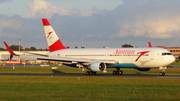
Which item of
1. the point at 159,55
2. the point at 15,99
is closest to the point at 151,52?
the point at 159,55

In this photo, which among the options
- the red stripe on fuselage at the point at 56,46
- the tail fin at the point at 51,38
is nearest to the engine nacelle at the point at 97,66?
the red stripe on fuselage at the point at 56,46

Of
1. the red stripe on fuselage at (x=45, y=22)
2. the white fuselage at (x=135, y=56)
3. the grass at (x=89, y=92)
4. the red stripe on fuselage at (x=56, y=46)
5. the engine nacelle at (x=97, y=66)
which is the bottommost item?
the grass at (x=89, y=92)

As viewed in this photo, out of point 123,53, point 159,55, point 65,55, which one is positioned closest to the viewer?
point 159,55

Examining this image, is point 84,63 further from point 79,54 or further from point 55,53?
point 55,53

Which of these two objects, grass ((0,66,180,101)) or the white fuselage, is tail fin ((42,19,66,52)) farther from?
grass ((0,66,180,101))

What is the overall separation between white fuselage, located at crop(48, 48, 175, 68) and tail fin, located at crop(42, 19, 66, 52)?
19.4 ft

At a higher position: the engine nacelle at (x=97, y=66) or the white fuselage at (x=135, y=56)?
the white fuselage at (x=135, y=56)

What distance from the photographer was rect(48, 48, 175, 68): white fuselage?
1715 inches

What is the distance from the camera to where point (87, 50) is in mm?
51688

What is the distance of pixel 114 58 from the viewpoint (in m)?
47.4

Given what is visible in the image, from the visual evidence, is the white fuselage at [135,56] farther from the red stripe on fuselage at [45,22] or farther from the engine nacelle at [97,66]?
the red stripe on fuselage at [45,22]

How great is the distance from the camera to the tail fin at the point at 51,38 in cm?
5566

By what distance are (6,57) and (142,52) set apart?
5644 inches

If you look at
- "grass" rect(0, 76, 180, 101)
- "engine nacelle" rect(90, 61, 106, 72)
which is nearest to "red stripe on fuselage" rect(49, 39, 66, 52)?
"engine nacelle" rect(90, 61, 106, 72)
